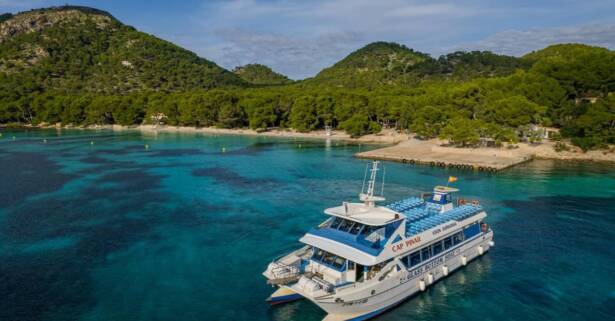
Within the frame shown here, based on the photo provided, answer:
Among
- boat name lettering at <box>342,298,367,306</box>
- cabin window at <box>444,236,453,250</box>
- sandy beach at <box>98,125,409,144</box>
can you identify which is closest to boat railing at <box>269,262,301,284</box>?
boat name lettering at <box>342,298,367,306</box>

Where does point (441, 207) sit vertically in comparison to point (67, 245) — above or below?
above

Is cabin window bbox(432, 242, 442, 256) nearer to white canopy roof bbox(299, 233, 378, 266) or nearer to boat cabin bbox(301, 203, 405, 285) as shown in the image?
boat cabin bbox(301, 203, 405, 285)

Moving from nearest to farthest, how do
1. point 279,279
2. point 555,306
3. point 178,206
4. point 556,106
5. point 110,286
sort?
point 279,279 → point 555,306 → point 110,286 → point 178,206 → point 556,106

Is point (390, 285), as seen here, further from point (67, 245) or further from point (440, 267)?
point (67, 245)

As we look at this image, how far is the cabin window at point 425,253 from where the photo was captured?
25.1m

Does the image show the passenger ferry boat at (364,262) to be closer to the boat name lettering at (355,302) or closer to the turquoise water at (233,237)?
the boat name lettering at (355,302)

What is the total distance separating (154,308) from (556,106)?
3558 inches

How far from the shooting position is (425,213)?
29.1 metres

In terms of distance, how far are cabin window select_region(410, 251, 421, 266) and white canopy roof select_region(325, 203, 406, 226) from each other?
2792 mm

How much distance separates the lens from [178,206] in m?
44.7

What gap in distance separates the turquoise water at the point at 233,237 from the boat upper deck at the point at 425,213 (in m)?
4.02

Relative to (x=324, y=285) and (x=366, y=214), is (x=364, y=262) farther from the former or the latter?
(x=366, y=214)

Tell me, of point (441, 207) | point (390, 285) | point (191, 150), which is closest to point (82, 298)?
point (390, 285)

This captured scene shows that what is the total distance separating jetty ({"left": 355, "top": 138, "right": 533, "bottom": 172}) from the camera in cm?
6700
